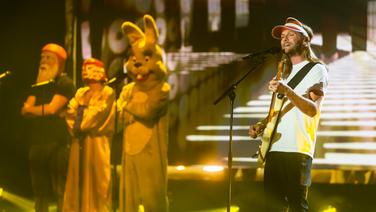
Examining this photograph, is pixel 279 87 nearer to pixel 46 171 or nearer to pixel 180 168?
pixel 180 168

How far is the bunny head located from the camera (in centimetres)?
431

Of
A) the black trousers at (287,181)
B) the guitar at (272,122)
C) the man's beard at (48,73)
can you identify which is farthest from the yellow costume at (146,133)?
the black trousers at (287,181)

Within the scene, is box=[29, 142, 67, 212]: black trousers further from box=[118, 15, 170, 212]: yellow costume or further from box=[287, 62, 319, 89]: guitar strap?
box=[287, 62, 319, 89]: guitar strap

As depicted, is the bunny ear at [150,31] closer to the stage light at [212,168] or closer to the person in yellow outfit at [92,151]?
the person in yellow outfit at [92,151]

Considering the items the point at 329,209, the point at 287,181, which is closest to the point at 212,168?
the point at 329,209

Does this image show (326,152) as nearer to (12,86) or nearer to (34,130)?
(34,130)

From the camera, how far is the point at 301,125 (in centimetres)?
331

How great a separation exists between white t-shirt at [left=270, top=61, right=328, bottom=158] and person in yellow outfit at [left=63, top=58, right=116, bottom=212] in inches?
68.3

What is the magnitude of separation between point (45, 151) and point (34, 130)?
0.68ft

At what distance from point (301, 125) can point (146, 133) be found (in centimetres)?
143

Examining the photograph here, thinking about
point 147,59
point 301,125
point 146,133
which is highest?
point 147,59

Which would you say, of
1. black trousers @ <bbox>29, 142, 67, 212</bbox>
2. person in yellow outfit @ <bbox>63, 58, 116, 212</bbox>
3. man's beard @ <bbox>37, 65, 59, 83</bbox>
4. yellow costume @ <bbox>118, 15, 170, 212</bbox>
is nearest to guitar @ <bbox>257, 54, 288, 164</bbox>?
yellow costume @ <bbox>118, 15, 170, 212</bbox>

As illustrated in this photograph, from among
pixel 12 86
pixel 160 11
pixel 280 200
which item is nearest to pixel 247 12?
pixel 160 11

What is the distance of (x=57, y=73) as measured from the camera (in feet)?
15.4
